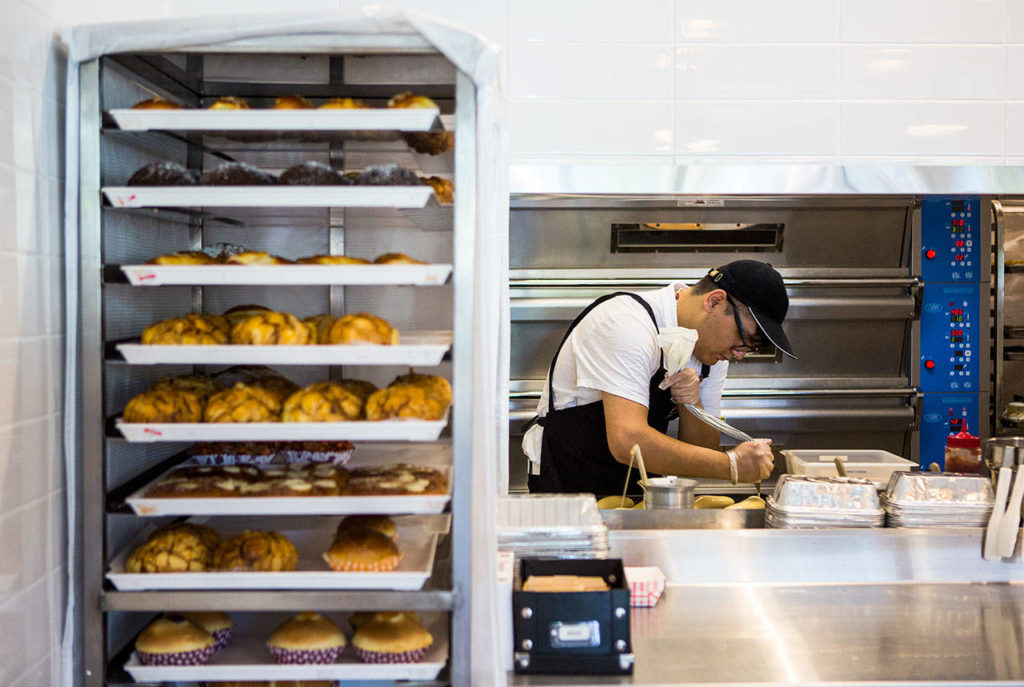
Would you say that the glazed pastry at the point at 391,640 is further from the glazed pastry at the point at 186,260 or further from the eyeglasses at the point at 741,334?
the eyeglasses at the point at 741,334

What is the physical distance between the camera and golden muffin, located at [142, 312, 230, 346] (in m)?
1.60

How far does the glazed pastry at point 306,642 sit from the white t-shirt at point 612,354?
128 cm

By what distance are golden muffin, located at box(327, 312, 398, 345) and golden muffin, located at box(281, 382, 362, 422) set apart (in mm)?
97

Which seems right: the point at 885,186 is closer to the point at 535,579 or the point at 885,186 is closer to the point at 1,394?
the point at 535,579

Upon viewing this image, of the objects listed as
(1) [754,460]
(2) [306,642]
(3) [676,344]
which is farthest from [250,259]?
(1) [754,460]

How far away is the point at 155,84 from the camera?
5.98 ft

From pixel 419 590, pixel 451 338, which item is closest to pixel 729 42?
pixel 451 338

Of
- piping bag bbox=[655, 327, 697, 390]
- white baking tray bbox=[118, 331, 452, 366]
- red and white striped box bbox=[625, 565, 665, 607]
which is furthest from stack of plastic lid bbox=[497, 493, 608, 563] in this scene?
piping bag bbox=[655, 327, 697, 390]

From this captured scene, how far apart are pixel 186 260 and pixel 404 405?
1.60ft

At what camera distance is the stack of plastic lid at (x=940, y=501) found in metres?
2.25

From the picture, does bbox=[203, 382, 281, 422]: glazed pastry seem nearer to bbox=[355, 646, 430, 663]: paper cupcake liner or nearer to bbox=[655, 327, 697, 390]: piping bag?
bbox=[355, 646, 430, 663]: paper cupcake liner

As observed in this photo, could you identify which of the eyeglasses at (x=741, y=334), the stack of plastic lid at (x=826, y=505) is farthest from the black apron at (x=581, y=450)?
the stack of plastic lid at (x=826, y=505)

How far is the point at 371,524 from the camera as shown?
5.74ft

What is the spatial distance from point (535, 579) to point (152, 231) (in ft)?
3.58
